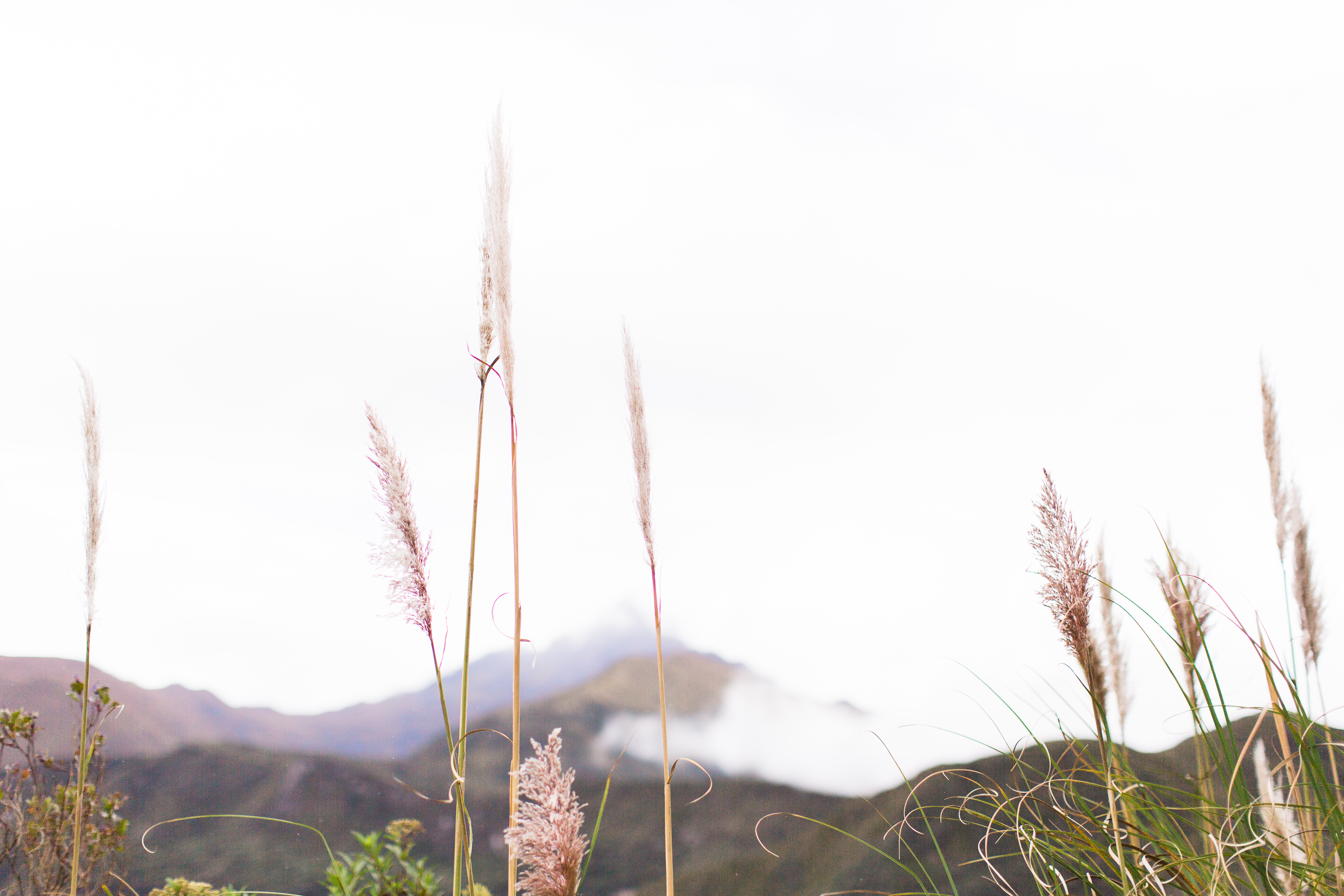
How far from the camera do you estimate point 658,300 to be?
7.06ft

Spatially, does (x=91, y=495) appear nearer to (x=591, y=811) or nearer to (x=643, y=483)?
(x=643, y=483)

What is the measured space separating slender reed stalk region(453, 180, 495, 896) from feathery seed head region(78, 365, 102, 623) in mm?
890

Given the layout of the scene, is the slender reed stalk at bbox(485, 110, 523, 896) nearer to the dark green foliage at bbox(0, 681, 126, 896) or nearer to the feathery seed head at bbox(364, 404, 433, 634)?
the feathery seed head at bbox(364, 404, 433, 634)

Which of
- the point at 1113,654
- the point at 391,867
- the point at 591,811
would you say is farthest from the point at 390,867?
the point at 1113,654

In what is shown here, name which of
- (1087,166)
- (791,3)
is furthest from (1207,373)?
(791,3)

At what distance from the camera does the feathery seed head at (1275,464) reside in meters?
1.50

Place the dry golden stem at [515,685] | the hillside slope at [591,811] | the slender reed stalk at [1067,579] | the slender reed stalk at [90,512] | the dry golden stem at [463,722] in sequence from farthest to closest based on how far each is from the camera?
1. the hillside slope at [591,811]
2. the slender reed stalk at [90,512]
3. the dry golden stem at [515,685]
4. the dry golden stem at [463,722]
5. the slender reed stalk at [1067,579]

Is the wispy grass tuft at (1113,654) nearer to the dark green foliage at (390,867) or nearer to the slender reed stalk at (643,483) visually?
the slender reed stalk at (643,483)

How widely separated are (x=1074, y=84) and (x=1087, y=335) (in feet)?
2.38

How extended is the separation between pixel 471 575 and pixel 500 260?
18.1 inches

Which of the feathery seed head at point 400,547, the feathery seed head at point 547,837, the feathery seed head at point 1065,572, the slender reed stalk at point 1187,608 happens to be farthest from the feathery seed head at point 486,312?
the slender reed stalk at point 1187,608

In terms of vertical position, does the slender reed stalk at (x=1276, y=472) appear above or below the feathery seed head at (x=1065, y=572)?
above

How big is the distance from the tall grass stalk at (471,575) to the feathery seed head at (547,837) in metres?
0.08

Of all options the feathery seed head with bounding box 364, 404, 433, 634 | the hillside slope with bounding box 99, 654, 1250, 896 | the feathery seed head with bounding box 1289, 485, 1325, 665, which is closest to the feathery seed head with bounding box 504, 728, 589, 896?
the feathery seed head with bounding box 364, 404, 433, 634
